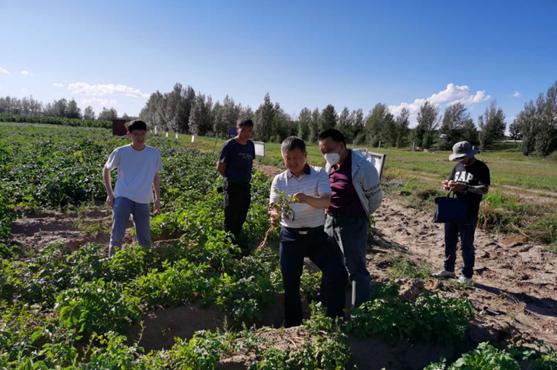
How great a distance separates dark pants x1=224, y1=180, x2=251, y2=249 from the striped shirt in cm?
181

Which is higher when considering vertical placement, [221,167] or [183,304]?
[221,167]

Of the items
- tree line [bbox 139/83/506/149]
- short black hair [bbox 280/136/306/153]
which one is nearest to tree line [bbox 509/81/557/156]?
tree line [bbox 139/83/506/149]

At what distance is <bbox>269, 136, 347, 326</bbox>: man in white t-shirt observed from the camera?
3.21 metres

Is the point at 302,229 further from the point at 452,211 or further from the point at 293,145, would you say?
the point at 452,211

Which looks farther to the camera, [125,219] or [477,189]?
[477,189]

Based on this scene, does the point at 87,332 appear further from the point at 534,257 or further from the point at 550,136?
the point at 550,136

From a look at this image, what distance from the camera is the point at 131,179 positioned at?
14.5 feet

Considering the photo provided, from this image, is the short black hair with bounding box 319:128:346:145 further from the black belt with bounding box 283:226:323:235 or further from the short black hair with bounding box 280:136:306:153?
the black belt with bounding box 283:226:323:235

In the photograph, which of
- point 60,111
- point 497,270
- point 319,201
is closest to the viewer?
point 319,201

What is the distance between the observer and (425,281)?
500cm

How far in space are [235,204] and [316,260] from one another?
1962 mm

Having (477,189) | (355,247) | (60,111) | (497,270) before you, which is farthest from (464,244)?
(60,111)

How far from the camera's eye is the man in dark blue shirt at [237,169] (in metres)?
5.04

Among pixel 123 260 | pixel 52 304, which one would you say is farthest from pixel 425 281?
pixel 52 304
